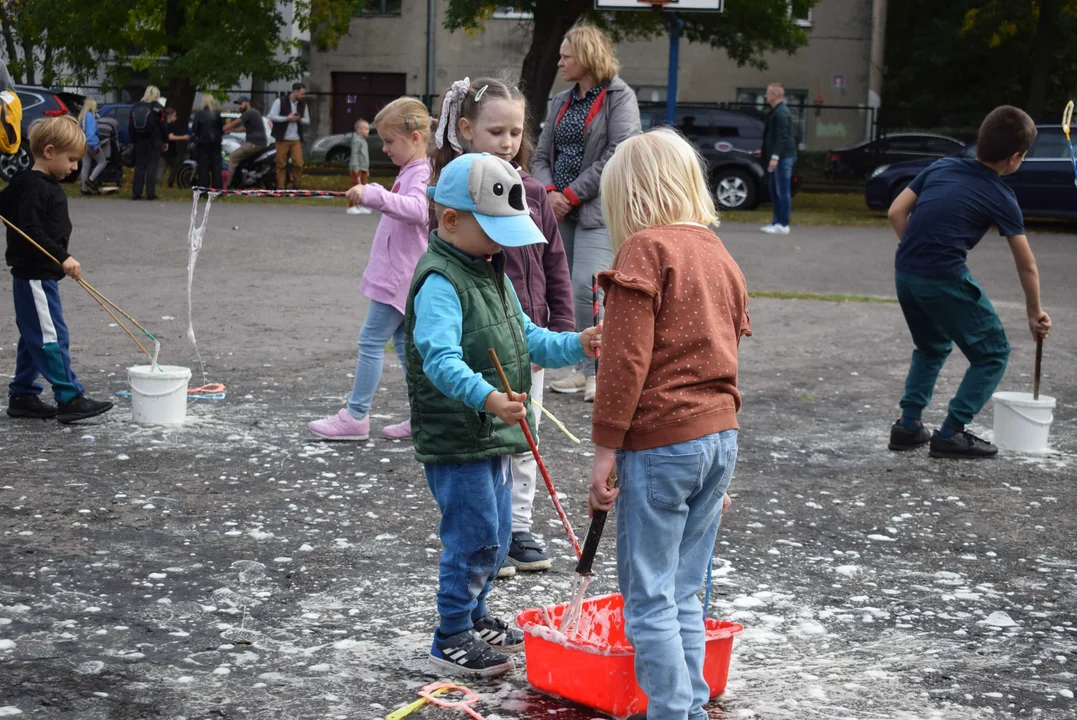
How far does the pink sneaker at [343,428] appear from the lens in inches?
248

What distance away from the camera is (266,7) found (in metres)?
27.0

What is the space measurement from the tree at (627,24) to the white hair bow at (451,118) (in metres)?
19.9

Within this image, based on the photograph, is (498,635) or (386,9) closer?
(498,635)

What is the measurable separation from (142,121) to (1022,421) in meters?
16.9

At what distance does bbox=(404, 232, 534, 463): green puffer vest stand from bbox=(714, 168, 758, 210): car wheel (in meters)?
19.6

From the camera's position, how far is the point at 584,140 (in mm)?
7004

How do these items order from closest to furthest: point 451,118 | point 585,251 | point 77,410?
point 451,118
point 77,410
point 585,251

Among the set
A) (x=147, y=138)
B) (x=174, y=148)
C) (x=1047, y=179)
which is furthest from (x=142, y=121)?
(x=1047, y=179)

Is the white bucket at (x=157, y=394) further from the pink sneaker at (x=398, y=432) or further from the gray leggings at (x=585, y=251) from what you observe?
the gray leggings at (x=585, y=251)

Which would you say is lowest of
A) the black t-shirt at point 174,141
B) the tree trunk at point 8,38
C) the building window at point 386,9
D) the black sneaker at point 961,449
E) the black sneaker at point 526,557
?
the black sneaker at point 526,557

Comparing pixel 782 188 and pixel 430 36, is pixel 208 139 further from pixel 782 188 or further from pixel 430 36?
pixel 430 36

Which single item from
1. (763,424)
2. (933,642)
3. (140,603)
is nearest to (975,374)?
(763,424)

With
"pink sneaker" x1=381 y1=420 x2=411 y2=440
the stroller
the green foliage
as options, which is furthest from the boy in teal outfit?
the green foliage

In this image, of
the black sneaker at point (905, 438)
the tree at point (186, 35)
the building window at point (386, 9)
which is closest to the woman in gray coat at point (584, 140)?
the black sneaker at point (905, 438)
